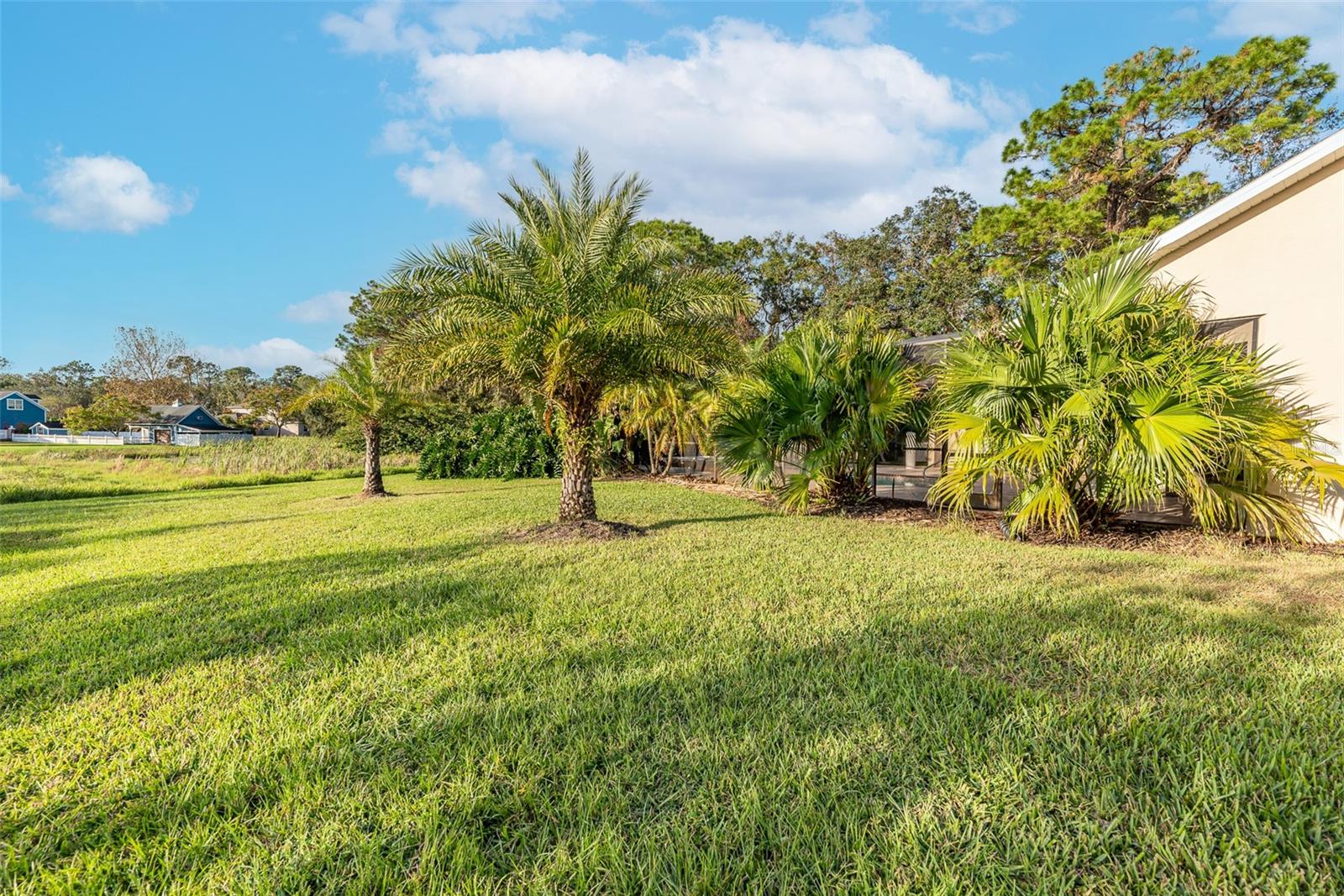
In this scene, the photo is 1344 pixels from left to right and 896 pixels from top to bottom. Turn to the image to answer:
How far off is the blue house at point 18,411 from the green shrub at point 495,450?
63380 mm

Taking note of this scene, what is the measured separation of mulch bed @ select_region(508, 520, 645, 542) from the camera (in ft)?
23.4

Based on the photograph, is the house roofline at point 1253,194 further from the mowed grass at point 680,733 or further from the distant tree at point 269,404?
the distant tree at point 269,404

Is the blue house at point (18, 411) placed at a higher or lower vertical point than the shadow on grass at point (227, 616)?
higher

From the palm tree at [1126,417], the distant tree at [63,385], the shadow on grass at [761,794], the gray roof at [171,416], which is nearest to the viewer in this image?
the shadow on grass at [761,794]

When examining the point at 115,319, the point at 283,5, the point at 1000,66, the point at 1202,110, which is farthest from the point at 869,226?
the point at 115,319

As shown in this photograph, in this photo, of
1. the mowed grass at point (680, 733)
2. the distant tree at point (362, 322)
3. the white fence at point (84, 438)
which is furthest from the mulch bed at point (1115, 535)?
the white fence at point (84, 438)

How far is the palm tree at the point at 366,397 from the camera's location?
12625 mm

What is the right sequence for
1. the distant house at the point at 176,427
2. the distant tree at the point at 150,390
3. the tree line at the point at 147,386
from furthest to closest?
the distant tree at the point at 150,390, the distant house at the point at 176,427, the tree line at the point at 147,386

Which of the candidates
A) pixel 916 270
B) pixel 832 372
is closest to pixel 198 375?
pixel 916 270

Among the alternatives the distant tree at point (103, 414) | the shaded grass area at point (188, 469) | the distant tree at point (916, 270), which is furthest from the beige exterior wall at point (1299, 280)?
the distant tree at point (103, 414)

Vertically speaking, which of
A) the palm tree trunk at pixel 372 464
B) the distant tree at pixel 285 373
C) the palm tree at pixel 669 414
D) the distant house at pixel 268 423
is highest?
A: the distant tree at pixel 285 373

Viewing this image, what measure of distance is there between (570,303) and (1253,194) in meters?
8.34

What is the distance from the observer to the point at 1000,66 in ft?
40.8

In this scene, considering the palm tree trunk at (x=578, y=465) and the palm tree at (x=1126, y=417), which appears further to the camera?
the palm tree trunk at (x=578, y=465)
